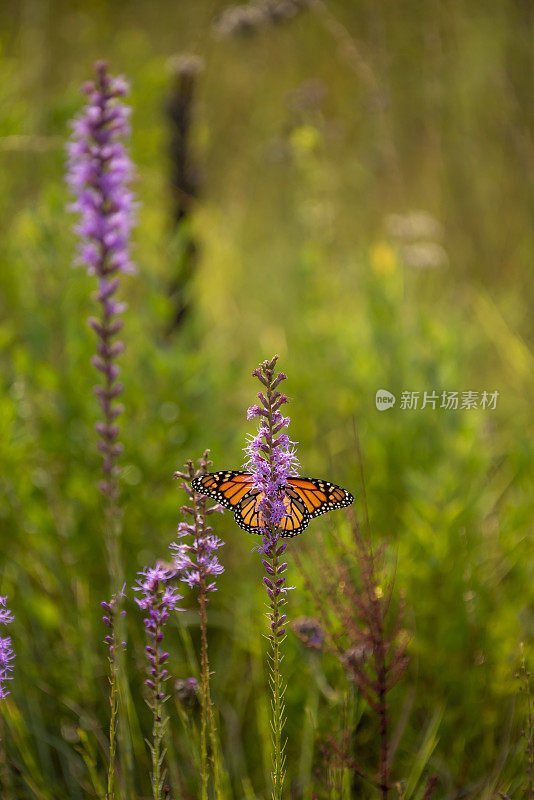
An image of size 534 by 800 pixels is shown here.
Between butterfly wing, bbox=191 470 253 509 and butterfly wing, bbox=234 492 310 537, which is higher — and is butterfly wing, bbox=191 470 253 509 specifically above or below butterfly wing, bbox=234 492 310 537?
above

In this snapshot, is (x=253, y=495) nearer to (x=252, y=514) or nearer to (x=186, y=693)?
(x=252, y=514)

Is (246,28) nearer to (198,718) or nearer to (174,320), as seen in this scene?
(174,320)

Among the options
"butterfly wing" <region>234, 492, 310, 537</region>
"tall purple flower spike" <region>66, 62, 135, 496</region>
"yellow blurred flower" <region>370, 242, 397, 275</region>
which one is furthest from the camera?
"yellow blurred flower" <region>370, 242, 397, 275</region>

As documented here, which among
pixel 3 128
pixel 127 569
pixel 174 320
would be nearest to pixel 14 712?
pixel 127 569

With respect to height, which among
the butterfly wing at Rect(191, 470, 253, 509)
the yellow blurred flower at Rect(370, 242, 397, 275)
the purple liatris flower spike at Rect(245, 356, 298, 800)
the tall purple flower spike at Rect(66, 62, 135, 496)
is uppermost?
Result: the yellow blurred flower at Rect(370, 242, 397, 275)

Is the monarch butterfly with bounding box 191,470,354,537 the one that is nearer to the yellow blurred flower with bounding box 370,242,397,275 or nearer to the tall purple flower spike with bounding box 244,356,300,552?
the tall purple flower spike with bounding box 244,356,300,552

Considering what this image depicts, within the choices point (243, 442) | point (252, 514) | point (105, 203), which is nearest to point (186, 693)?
point (252, 514)

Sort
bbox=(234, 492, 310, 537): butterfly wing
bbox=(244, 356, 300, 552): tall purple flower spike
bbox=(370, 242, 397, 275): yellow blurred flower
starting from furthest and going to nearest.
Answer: bbox=(370, 242, 397, 275): yellow blurred flower
bbox=(234, 492, 310, 537): butterfly wing
bbox=(244, 356, 300, 552): tall purple flower spike

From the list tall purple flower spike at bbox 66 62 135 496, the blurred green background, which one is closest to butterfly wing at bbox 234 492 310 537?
the blurred green background
